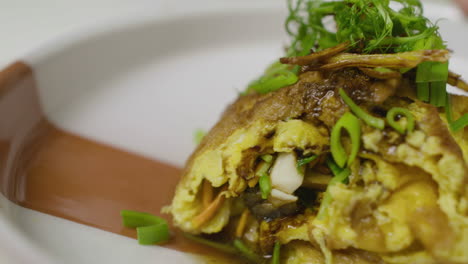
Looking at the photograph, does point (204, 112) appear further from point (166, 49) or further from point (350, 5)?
point (350, 5)

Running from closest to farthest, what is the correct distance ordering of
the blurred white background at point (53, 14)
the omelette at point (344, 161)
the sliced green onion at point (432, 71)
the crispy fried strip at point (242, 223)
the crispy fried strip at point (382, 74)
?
the omelette at point (344, 161) → the crispy fried strip at point (382, 74) → the sliced green onion at point (432, 71) → the crispy fried strip at point (242, 223) → the blurred white background at point (53, 14)

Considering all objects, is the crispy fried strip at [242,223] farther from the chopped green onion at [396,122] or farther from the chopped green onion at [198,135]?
the chopped green onion at [198,135]

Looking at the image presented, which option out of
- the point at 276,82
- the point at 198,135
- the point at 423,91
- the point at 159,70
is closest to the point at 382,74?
the point at 423,91

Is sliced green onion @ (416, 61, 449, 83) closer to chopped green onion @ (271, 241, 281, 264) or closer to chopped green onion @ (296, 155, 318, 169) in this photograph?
chopped green onion @ (296, 155, 318, 169)

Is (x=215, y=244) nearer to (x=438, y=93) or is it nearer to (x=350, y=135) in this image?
(x=350, y=135)

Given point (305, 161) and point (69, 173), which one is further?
point (69, 173)

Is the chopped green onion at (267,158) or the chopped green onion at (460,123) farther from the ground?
the chopped green onion at (460,123)

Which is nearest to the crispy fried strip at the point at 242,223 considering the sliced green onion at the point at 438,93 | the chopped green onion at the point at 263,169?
the chopped green onion at the point at 263,169

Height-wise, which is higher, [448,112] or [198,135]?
[448,112]

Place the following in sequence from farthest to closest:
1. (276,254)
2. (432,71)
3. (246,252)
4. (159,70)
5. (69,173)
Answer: (159,70)
(69,173)
(246,252)
(276,254)
(432,71)
